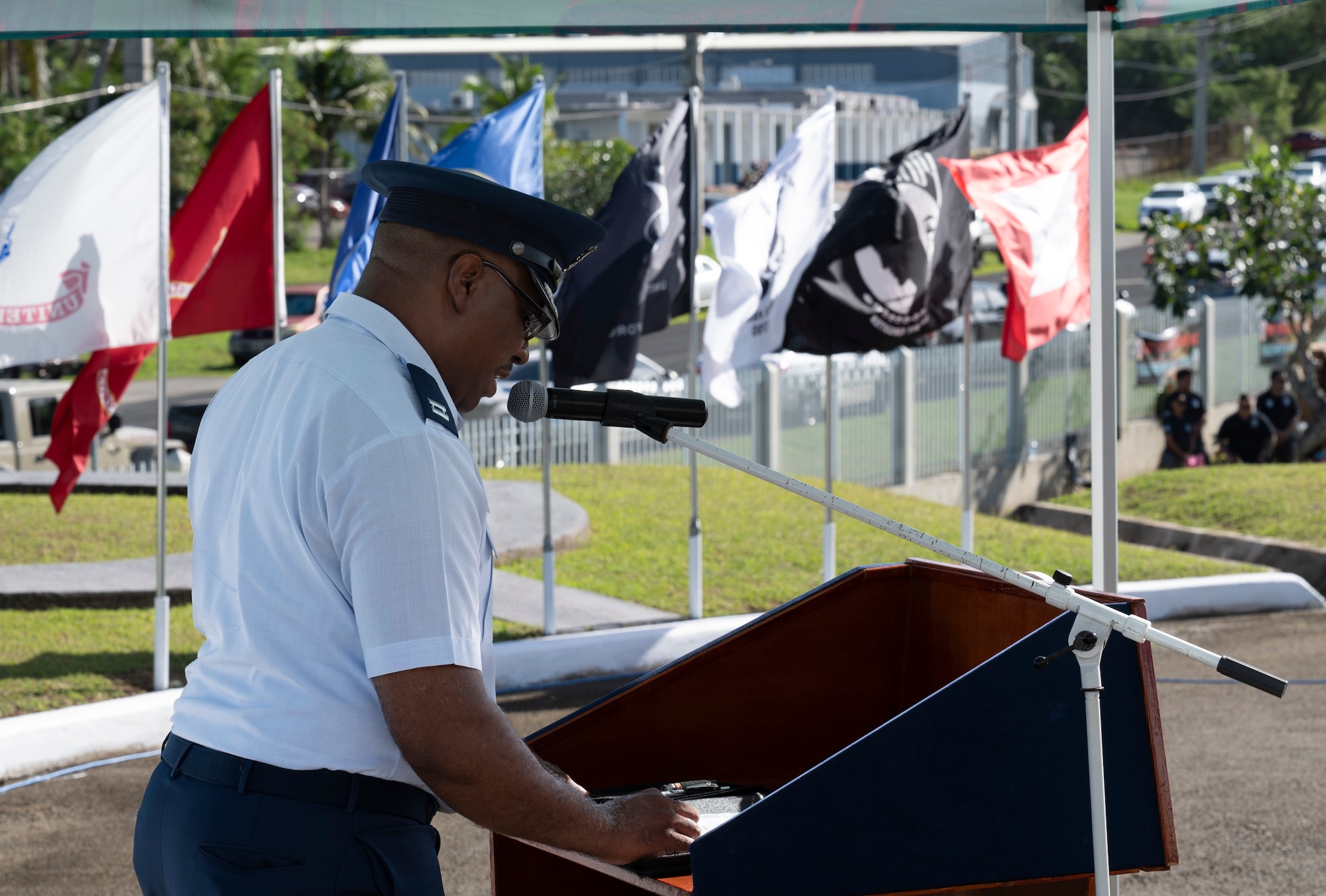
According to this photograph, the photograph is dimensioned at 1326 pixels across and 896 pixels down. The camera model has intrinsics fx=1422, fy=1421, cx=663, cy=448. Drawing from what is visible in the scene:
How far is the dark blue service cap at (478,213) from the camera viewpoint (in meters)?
2.11

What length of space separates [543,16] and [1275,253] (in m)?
13.6

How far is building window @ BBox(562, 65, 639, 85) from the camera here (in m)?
67.6

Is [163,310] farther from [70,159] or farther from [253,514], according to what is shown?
[253,514]

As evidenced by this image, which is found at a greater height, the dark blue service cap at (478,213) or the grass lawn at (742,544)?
the dark blue service cap at (478,213)

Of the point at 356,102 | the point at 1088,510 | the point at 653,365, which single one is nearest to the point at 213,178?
the point at 1088,510

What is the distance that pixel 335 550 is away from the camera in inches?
77.6

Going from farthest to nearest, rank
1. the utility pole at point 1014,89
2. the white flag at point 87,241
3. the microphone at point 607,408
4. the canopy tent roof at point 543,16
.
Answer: the utility pole at point 1014,89 < the white flag at point 87,241 < the canopy tent roof at point 543,16 < the microphone at point 607,408

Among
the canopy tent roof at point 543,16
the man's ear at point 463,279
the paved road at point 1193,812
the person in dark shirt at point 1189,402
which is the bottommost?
the paved road at point 1193,812

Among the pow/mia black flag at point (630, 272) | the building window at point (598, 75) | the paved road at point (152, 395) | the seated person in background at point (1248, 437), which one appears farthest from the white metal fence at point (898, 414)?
the building window at point (598, 75)

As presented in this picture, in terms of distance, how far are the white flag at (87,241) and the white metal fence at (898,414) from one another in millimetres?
6451

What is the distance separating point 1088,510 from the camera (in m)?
13.2

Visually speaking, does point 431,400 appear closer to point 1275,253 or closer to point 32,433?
point 32,433

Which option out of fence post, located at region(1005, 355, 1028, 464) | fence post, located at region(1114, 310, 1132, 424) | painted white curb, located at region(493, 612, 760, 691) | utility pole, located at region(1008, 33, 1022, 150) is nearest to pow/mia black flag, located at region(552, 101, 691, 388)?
painted white curb, located at region(493, 612, 760, 691)

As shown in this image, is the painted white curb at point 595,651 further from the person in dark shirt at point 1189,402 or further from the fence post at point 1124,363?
the fence post at point 1124,363
